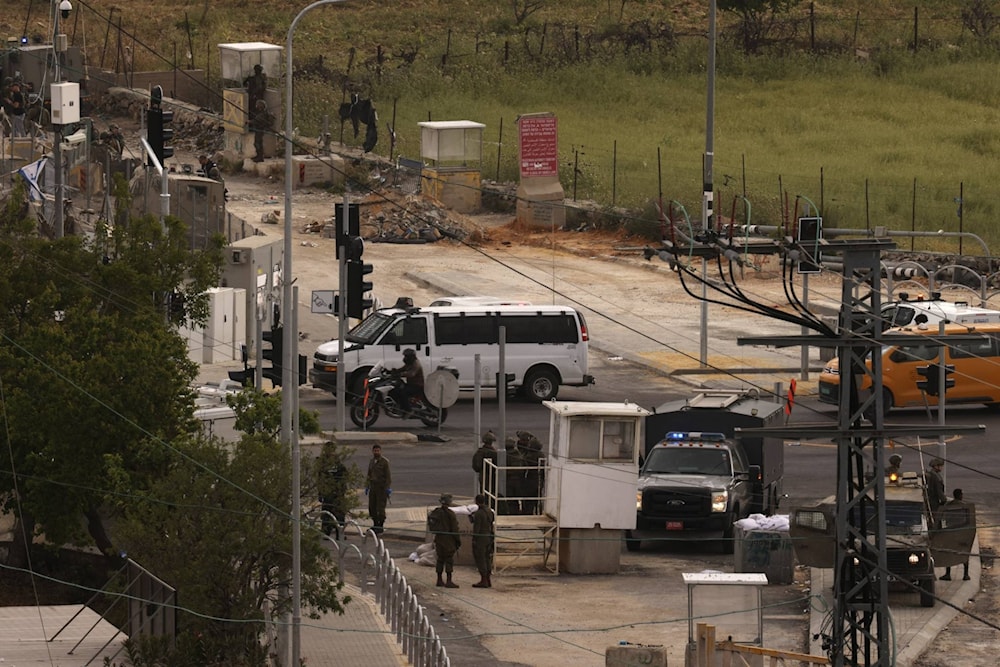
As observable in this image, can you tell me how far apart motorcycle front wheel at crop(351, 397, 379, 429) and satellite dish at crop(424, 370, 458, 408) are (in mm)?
2247

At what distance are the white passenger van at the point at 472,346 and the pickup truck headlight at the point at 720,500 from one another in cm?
967

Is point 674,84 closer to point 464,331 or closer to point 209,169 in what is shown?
point 209,169

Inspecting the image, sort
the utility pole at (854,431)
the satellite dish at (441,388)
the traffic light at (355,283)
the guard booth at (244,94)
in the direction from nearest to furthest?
the utility pole at (854,431) < the traffic light at (355,283) < the satellite dish at (441,388) < the guard booth at (244,94)

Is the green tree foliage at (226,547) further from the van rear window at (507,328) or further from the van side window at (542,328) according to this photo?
the van side window at (542,328)

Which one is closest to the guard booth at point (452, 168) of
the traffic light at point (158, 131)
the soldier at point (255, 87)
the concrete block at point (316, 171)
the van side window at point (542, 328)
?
the concrete block at point (316, 171)

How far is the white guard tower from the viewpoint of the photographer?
91.2 ft

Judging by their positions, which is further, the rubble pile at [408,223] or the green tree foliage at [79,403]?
the rubble pile at [408,223]

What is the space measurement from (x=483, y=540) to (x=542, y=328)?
12.4 m

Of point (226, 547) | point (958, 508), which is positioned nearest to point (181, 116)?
point (958, 508)

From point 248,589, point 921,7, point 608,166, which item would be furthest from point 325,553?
point 921,7

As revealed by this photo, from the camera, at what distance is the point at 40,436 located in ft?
84.7

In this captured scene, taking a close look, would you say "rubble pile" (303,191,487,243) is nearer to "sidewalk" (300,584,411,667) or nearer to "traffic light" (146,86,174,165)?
"traffic light" (146,86,174,165)

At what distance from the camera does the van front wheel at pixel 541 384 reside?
128ft

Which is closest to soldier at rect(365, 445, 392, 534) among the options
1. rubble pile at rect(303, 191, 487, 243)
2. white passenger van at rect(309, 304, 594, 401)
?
white passenger van at rect(309, 304, 594, 401)
